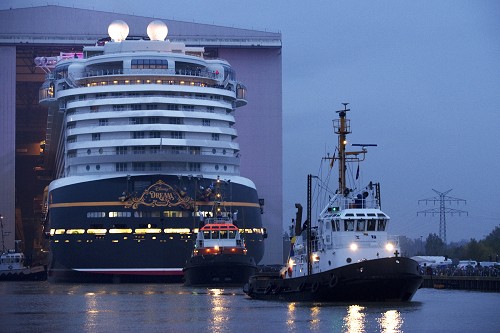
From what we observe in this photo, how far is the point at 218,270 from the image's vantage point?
74.8 metres

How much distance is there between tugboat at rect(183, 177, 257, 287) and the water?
7855 mm

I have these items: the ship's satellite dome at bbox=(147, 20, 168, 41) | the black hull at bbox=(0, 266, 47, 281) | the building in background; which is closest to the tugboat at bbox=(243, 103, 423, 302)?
the ship's satellite dome at bbox=(147, 20, 168, 41)

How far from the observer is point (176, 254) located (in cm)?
8150

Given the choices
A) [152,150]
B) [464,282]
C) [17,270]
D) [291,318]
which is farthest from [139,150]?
[291,318]

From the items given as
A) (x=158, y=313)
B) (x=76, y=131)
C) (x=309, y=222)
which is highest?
(x=76, y=131)

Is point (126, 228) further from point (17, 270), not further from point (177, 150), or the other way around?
point (17, 270)

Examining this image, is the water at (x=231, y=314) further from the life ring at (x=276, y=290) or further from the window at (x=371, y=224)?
the window at (x=371, y=224)

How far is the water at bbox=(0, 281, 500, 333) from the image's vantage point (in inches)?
1759

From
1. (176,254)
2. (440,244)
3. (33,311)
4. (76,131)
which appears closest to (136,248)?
(176,254)

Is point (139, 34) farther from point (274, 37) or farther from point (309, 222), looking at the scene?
point (309, 222)

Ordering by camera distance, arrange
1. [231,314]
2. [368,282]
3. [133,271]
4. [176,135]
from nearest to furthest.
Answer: [231,314]
[368,282]
[133,271]
[176,135]

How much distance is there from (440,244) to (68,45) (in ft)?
214

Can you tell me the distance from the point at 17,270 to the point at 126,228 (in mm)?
25806

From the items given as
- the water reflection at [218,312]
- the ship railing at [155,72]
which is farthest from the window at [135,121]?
the water reflection at [218,312]
